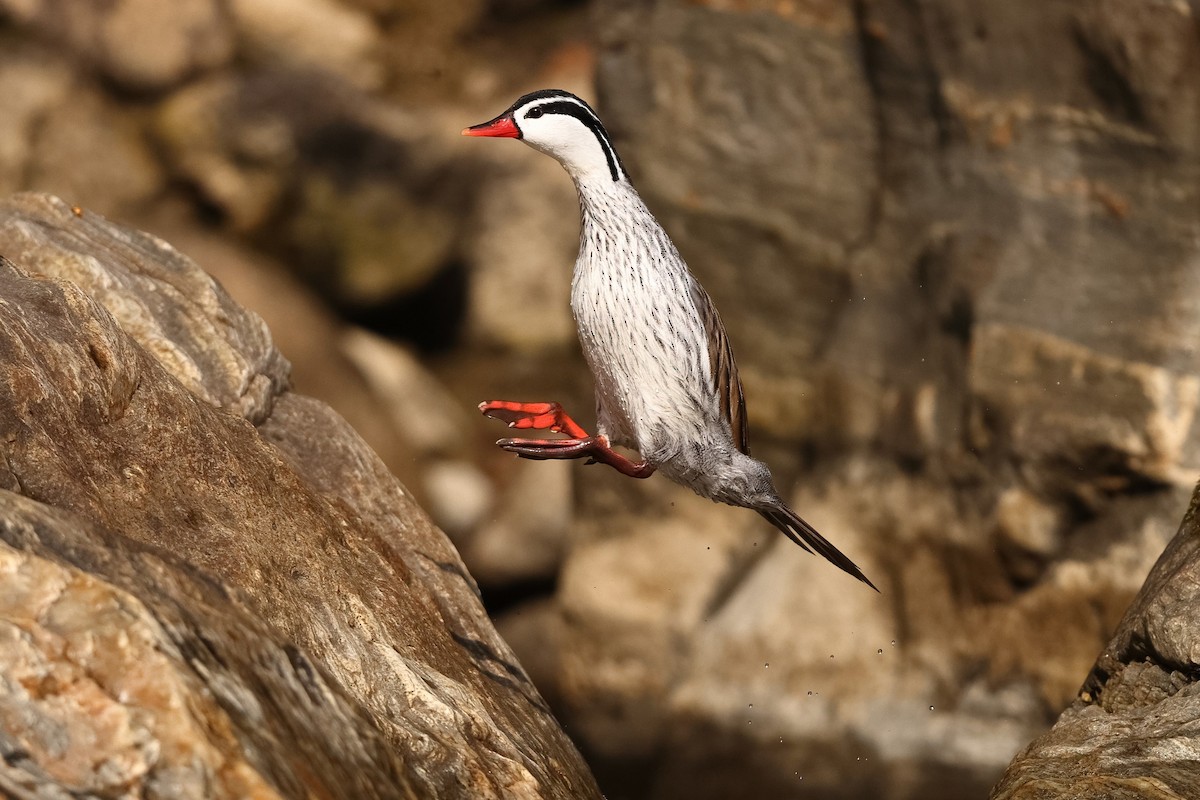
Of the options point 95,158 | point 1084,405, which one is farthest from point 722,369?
point 95,158

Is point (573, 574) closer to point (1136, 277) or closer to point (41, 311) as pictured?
point (1136, 277)

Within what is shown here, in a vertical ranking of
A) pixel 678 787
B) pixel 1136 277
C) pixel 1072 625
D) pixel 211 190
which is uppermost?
pixel 1136 277

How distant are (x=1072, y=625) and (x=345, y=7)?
5822 mm

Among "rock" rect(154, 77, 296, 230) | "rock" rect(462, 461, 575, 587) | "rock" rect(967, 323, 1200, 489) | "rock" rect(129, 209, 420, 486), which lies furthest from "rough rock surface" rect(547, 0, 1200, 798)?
"rock" rect(154, 77, 296, 230)

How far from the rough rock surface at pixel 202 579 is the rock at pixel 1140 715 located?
1177mm

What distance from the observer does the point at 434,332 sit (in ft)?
29.6

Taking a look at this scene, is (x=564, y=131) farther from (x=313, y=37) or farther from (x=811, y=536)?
(x=313, y=37)

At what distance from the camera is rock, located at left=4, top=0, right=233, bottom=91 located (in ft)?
28.1

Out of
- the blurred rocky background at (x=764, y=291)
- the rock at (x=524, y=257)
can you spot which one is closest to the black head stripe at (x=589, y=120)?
the blurred rocky background at (x=764, y=291)

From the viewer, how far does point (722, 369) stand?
13.7 ft

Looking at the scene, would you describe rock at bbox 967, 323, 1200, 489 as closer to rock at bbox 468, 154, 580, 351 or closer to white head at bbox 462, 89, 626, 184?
rock at bbox 468, 154, 580, 351

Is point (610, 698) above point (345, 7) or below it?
below

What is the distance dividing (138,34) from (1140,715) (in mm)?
7381

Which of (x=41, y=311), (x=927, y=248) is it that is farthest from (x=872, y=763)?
(x=41, y=311)
